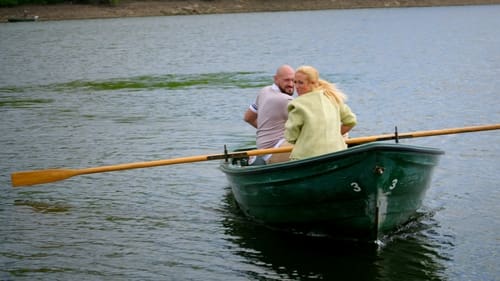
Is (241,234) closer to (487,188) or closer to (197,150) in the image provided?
(487,188)

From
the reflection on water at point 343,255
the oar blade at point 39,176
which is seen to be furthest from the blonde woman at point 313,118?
the oar blade at point 39,176

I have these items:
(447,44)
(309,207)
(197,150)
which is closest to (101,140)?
(197,150)

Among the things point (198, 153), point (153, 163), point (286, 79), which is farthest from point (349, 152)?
point (198, 153)

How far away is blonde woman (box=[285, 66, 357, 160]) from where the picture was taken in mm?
11484

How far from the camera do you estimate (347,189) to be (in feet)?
37.4

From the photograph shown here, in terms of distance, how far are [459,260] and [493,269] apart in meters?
0.48

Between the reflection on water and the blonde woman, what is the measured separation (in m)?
1.18

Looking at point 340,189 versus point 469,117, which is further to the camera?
point 469,117

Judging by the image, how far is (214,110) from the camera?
2553cm

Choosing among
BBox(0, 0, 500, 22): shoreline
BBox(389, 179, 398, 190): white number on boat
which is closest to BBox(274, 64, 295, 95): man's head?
BBox(389, 179, 398, 190): white number on boat

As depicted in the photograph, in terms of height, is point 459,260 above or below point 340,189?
below

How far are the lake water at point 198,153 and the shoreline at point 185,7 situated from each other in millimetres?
42573

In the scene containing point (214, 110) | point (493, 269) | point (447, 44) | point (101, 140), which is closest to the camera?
point (493, 269)

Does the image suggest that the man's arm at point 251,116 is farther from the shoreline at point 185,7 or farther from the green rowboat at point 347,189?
the shoreline at point 185,7
